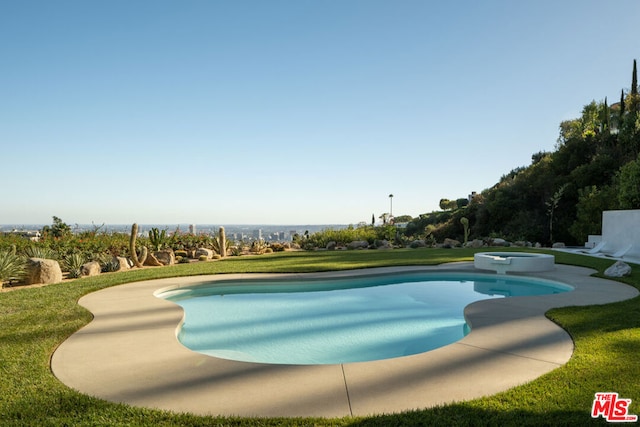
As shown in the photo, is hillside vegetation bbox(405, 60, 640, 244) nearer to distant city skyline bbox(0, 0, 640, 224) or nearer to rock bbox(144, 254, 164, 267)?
distant city skyline bbox(0, 0, 640, 224)

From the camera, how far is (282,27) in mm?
14719

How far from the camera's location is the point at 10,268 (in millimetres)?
8727

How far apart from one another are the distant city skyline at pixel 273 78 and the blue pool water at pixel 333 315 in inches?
382

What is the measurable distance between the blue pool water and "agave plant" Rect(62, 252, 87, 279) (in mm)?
4039

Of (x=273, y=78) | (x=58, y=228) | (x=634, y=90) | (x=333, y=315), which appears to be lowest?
(x=333, y=315)

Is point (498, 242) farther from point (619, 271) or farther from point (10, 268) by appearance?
point (10, 268)

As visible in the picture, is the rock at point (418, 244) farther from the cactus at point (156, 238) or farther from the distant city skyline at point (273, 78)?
the cactus at point (156, 238)

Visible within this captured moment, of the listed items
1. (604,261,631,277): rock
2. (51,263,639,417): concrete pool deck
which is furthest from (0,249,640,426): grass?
(604,261,631,277): rock

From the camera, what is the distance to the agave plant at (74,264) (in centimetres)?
1035

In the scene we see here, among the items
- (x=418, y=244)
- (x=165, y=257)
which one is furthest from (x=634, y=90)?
(x=165, y=257)

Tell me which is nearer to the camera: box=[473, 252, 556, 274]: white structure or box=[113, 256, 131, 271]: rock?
box=[473, 252, 556, 274]: white structure

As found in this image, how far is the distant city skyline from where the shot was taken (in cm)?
1266

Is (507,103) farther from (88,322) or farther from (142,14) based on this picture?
(88,322)

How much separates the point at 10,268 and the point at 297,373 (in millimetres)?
8868
